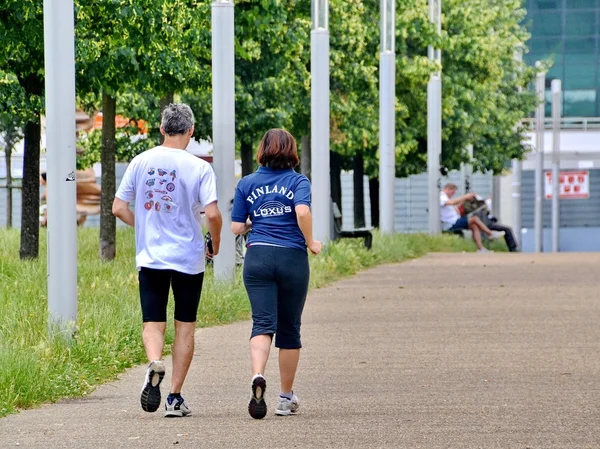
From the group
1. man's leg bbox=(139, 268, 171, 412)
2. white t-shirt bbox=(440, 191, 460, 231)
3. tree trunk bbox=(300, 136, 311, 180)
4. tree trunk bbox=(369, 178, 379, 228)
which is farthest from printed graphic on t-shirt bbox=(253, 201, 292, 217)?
tree trunk bbox=(369, 178, 379, 228)

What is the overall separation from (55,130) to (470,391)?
333 centimetres

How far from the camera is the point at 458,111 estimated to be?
145 ft

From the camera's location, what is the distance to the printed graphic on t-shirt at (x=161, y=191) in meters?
9.25

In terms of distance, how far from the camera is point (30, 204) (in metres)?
20.6

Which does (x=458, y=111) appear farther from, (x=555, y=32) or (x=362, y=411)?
(x=555, y=32)

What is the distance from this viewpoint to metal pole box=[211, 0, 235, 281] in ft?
59.9

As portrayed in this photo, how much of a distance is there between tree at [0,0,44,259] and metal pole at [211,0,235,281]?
1.80m

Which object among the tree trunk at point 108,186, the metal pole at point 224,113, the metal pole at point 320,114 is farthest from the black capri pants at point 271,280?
the metal pole at point 320,114

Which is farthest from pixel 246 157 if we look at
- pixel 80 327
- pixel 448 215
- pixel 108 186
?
pixel 80 327

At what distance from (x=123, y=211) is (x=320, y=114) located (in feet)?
52.8

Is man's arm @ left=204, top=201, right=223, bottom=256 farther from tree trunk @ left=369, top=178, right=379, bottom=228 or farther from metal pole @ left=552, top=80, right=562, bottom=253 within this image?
metal pole @ left=552, top=80, right=562, bottom=253

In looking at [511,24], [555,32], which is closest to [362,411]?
[511,24]

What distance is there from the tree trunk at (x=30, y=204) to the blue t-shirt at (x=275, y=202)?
436 inches

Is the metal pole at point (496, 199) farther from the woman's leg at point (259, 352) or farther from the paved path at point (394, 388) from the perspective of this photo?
the woman's leg at point (259, 352)
